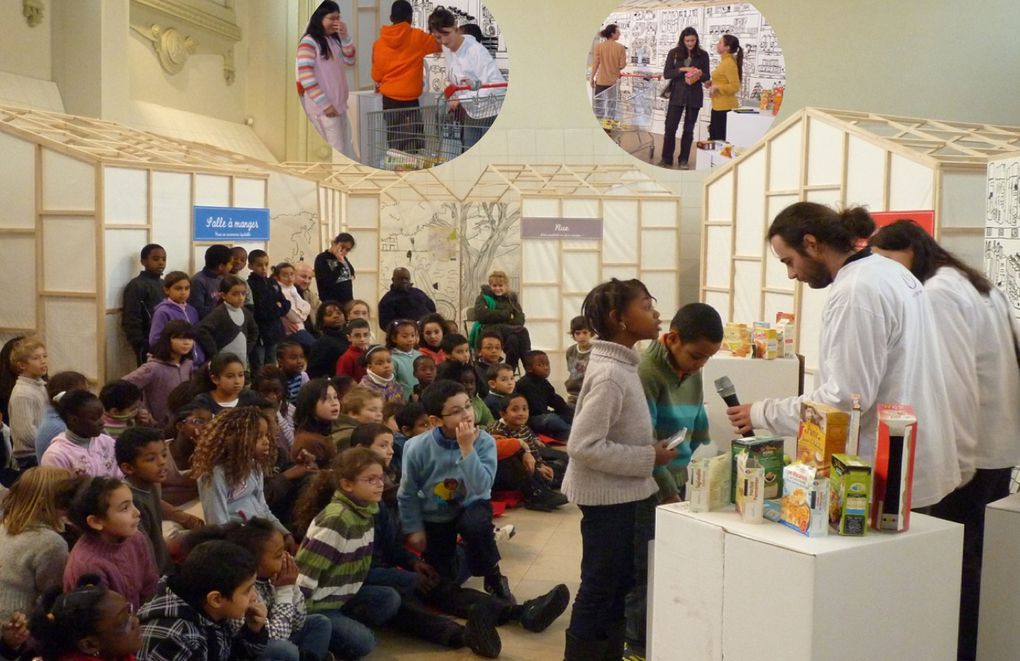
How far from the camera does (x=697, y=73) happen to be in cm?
1608

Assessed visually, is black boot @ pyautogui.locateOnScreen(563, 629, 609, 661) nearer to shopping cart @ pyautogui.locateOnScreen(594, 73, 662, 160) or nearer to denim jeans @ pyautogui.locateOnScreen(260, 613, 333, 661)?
denim jeans @ pyautogui.locateOnScreen(260, 613, 333, 661)

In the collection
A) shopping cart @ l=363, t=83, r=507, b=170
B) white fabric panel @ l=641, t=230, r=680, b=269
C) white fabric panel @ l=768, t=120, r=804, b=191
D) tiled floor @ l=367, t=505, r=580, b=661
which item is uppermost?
shopping cart @ l=363, t=83, r=507, b=170

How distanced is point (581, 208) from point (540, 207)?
554mm

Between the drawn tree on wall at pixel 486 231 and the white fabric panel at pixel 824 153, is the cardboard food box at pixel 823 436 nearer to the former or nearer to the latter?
the white fabric panel at pixel 824 153

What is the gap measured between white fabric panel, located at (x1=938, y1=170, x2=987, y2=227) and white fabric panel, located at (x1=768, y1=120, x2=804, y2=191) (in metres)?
2.04

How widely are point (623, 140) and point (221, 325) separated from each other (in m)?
9.16

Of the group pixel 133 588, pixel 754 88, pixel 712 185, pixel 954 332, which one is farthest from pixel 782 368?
pixel 754 88

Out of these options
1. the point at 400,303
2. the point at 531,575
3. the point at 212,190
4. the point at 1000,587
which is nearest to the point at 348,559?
the point at 531,575

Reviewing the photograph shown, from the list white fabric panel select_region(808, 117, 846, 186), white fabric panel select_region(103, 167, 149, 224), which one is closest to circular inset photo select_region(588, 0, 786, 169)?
white fabric panel select_region(808, 117, 846, 186)

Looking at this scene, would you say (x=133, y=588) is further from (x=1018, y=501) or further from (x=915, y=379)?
(x=1018, y=501)

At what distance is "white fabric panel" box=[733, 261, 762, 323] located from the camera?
11.2 metres

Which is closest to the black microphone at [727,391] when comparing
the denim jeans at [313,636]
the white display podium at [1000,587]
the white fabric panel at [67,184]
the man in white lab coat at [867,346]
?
the man in white lab coat at [867,346]

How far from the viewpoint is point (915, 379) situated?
3672 millimetres

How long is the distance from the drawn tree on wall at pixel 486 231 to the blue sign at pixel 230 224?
3563 mm
